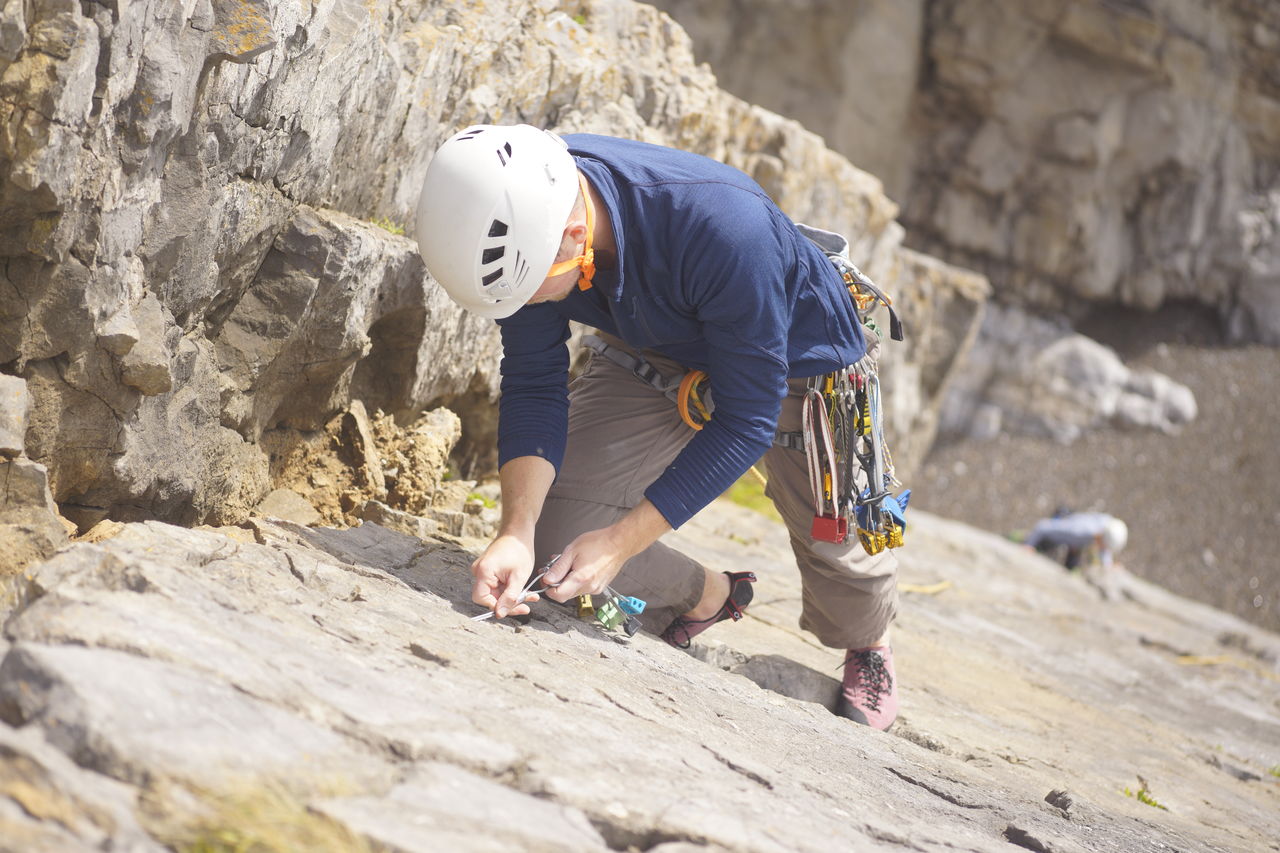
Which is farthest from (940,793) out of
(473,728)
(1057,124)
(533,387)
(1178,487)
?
(1057,124)

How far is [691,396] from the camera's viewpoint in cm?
354

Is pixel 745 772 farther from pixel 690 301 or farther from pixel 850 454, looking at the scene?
pixel 850 454

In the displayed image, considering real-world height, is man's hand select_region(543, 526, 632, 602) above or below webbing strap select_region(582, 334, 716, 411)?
below

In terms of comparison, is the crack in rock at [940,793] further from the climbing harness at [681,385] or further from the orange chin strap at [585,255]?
the orange chin strap at [585,255]

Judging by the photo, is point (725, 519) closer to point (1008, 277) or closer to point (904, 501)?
point (904, 501)

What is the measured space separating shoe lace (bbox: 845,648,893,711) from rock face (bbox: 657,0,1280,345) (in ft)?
49.3

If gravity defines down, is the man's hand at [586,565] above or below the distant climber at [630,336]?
below

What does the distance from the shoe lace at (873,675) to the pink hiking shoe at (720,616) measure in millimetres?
558

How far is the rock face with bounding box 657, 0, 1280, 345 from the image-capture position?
57.6 feet

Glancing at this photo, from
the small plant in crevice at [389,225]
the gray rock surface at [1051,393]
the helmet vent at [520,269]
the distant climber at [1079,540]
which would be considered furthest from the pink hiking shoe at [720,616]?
the gray rock surface at [1051,393]

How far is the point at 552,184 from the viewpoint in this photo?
276 cm

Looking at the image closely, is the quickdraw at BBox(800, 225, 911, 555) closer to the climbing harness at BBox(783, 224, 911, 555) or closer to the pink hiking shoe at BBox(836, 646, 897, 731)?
the climbing harness at BBox(783, 224, 911, 555)

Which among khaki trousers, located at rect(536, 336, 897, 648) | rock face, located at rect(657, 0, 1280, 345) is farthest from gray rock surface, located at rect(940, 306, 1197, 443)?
khaki trousers, located at rect(536, 336, 897, 648)

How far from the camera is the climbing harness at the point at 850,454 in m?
3.65
